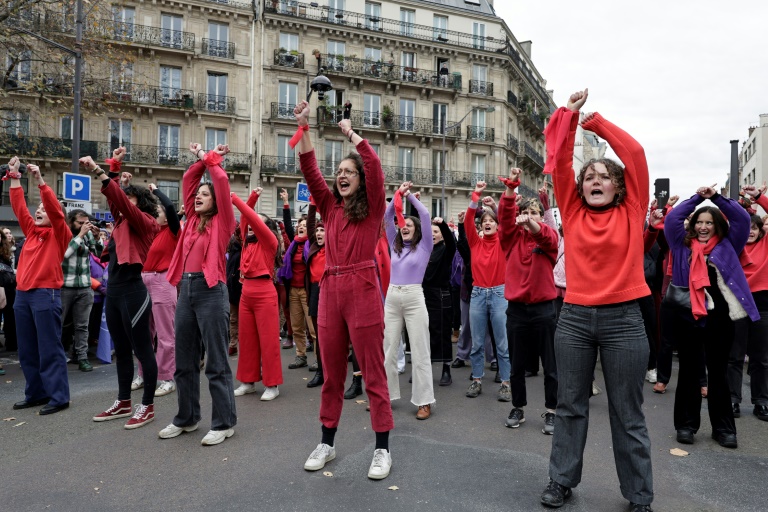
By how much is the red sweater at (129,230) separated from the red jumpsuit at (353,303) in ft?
6.94

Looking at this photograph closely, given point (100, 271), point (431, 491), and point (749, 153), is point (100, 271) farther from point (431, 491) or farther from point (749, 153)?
point (749, 153)

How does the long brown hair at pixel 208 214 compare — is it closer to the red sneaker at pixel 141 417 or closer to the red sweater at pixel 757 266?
the red sneaker at pixel 141 417

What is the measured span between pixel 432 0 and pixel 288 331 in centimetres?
3396

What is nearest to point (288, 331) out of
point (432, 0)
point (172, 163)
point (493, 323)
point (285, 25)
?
point (493, 323)

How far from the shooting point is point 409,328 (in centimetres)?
554

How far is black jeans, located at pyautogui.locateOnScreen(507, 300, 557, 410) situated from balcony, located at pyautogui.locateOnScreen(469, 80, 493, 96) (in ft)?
113

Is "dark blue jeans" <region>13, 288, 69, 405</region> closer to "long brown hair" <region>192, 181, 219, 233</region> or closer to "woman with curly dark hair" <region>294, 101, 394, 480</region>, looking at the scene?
"long brown hair" <region>192, 181, 219, 233</region>

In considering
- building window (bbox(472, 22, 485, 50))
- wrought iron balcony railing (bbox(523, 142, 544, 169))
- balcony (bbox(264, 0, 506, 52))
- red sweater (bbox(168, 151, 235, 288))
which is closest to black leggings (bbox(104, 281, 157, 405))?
red sweater (bbox(168, 151, 235, 288))

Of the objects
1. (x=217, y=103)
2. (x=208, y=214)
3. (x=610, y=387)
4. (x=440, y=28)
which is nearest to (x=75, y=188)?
(x=208, y=214)

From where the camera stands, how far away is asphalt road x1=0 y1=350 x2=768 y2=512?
11.2 feet

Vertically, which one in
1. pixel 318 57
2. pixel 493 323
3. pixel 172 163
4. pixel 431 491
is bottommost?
pixel 431 491

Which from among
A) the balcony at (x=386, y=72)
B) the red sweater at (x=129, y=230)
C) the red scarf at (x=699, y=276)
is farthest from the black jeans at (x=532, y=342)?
the balcony at (x=386, y=72)

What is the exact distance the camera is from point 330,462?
4.01 metres

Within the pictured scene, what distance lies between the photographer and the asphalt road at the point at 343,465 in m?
3.41
